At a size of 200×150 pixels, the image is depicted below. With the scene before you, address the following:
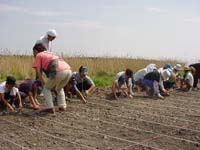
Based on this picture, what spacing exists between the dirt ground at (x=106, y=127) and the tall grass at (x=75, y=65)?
3470 millimetres

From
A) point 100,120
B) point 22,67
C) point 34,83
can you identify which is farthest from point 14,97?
point 22,67

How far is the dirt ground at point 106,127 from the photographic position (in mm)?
3975

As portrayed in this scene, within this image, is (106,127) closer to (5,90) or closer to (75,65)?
(5,90)

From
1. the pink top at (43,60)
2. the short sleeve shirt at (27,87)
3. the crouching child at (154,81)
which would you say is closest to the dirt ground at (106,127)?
the short sleeve shirt at (27,87)

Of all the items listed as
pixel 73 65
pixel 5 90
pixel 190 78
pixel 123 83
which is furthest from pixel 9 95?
pixel 73 65

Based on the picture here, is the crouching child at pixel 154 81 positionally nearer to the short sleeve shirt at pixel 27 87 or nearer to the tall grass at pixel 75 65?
the short sleeve shirt at pixel 27 87

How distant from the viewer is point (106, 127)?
477cm

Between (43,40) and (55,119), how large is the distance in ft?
5.30

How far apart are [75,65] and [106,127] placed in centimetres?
674

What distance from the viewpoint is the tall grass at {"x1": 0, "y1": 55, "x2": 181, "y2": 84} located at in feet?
31.4

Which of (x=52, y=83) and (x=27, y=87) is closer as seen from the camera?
(x=52, y=83)

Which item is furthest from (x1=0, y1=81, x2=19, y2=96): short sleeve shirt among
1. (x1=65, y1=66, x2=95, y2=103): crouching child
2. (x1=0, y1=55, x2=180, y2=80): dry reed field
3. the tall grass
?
(x1=0, y1=55, x2=180, y2=80): dry reed field

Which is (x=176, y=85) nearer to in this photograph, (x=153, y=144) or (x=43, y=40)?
(x=43, y=40)

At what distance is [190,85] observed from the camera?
9.01m
